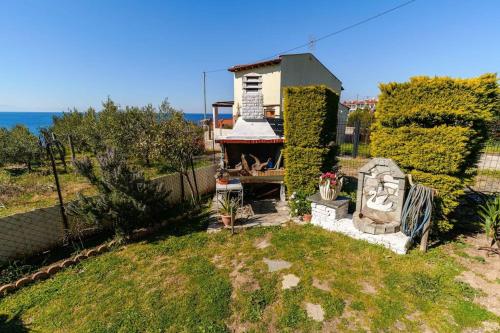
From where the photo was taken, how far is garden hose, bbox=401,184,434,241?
5402 millimetres

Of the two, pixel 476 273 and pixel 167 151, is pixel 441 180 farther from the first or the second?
pixel 167 151

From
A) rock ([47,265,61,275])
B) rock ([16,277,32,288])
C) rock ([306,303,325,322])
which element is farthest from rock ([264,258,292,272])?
rock ([16,277,32,288])

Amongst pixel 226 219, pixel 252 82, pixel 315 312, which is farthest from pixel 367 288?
pixel 252 82

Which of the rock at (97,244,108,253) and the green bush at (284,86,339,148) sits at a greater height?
the green bush at (284,86,339,148)

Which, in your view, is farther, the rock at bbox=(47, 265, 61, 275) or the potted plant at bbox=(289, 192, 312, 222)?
the potted plant at bbox=(289, 192, 312, 222)

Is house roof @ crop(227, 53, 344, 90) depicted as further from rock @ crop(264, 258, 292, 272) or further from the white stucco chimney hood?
rock @ crop(264, 258, 292, 272)

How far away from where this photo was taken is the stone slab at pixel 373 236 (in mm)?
5512

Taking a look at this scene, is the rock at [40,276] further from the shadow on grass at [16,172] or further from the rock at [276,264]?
the shadow on grass at [16,172]

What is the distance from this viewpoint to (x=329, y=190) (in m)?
6.77

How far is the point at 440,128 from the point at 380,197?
210cm

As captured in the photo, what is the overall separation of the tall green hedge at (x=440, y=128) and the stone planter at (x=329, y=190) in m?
1.56

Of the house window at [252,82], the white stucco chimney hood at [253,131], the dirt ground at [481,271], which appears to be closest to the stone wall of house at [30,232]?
the white stucco chimney hood at [253,131]

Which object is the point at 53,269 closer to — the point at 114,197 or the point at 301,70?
the point at 114,197

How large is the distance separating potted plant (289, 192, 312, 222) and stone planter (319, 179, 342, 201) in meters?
0.83
